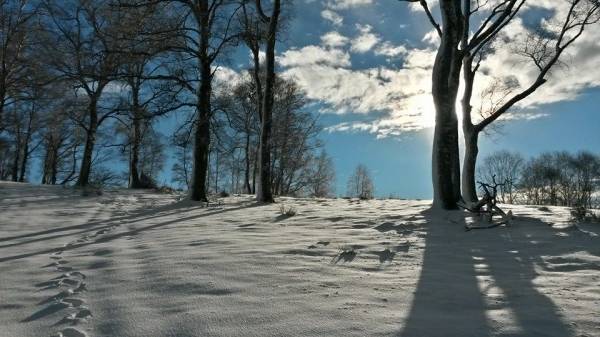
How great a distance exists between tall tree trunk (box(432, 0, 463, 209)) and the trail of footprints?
261 inches

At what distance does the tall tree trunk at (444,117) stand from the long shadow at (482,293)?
2971mm

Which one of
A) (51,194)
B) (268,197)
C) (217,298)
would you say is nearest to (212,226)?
(217,298)

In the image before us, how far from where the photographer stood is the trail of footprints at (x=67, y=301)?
271 centimetres

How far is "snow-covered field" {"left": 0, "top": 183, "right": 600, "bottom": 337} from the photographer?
2680mm

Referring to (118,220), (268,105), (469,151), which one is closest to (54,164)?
(268,105)

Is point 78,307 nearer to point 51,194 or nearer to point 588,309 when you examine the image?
point 588,309

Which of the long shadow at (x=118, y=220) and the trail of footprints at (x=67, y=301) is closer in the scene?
the trail of footprints at (x=67, y=301)

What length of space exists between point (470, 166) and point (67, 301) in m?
11.5

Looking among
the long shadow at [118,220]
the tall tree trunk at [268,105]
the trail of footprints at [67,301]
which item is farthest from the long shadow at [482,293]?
the tall tree trunk at [268,105]

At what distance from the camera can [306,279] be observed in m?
3.70

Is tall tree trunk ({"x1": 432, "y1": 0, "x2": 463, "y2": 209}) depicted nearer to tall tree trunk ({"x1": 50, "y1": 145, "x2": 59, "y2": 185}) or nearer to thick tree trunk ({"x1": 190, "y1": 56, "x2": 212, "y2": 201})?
thick tree trunk ({"x1": 190, "y1": 56, "x2": 212, "y2": 201})

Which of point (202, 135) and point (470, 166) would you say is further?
point (202, 135)

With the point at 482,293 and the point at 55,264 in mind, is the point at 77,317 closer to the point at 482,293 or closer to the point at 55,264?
the point at 55,264

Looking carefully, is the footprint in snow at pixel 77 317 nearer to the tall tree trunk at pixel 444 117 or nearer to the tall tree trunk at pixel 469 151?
the tall tree trunk at pixel 444 117
